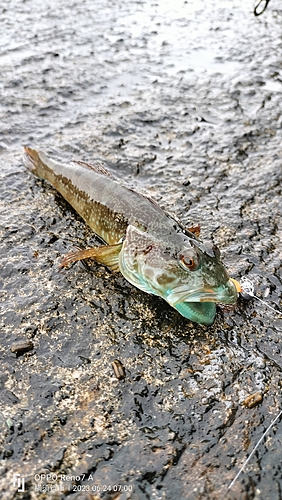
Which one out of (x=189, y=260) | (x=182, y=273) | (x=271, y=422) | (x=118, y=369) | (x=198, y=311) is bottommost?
(x=271, y=422)

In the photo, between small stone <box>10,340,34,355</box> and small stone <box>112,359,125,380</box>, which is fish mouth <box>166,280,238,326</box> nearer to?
small stone <box>112,359,125,380</box>

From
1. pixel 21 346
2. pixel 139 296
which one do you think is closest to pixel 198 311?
pixel 139 296

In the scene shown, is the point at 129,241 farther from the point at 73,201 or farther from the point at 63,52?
the point at 63,52

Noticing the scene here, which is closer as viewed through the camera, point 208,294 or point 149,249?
point 208,294

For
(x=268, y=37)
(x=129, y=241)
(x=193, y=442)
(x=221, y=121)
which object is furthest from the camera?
(x=268, y=37)

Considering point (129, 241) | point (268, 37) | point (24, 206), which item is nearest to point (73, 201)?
point (24, 206)

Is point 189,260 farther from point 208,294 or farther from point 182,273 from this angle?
point 208,294

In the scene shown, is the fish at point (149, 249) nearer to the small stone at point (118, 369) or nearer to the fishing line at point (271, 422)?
the fishing line at point (271, 422)

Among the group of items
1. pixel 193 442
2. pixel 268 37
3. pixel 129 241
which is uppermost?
pixel 268 37
